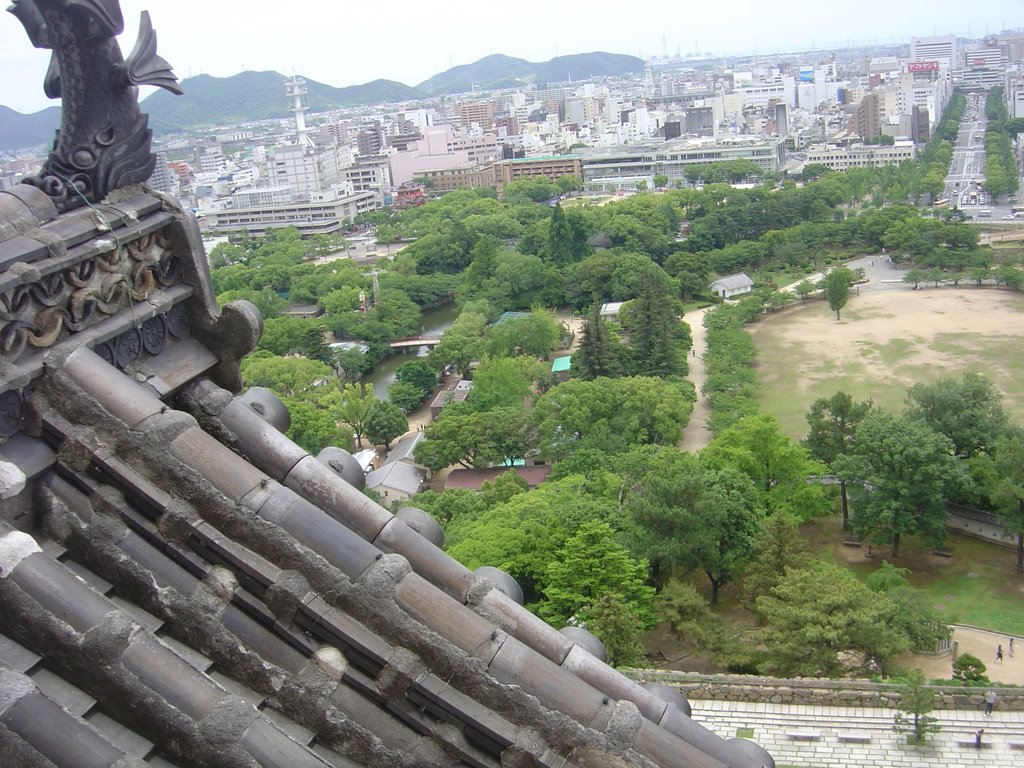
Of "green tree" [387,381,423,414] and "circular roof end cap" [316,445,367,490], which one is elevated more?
"circular roof end cap" [316,445,367,490]

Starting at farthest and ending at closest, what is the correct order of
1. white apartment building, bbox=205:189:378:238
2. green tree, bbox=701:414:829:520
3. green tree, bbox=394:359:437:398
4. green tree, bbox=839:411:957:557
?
white apartment building, bbox=205:189:378:238 < green tree, bbox=394:359:437:398 < green tree, bbox=701:414:829:520 < green tree, bbox=839:411:957:557

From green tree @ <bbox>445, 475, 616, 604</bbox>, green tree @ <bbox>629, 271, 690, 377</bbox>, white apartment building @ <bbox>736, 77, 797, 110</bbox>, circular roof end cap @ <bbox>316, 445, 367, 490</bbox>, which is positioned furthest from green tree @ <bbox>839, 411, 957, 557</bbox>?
white apartment building @ <bbox>736, 77, 797, 110</bbox>

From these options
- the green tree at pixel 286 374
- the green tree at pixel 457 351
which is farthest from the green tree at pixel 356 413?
the green tree at pixel 457 351

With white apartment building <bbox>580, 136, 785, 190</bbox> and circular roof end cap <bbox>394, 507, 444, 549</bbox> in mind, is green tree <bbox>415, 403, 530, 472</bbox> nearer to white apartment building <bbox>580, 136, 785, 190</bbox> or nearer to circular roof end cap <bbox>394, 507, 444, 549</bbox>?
circular roof end cap <bbox>394, 507, 444, 549</bbox>

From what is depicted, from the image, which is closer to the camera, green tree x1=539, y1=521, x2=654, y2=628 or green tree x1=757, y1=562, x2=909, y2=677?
green tree x1=757, y1=562, x2=909, y2=677

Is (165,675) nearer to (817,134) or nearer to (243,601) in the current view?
(243,601)

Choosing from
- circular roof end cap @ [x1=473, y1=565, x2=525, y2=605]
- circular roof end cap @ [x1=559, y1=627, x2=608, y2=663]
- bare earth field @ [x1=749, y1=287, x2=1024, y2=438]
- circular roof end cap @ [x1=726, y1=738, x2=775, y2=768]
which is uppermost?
circular roof end cap @ [x1=473, y1=565, x2=525, y2=605]

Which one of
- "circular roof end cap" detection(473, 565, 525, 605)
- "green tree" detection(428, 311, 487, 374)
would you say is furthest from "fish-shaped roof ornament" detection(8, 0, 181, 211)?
"green tree" detection(428, 311, 487, 374)

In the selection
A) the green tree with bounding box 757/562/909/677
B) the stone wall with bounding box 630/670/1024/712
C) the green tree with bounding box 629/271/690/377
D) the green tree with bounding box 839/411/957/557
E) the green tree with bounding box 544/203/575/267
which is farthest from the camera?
the green tree with bounding box 544/203/575/267
